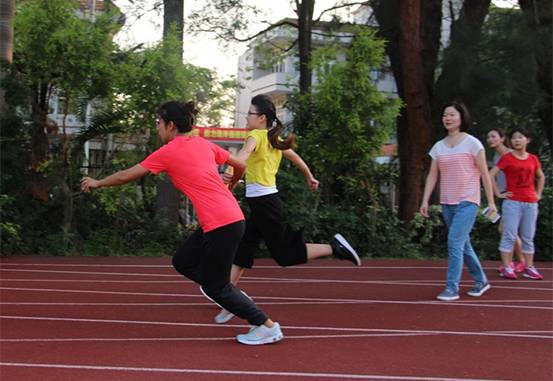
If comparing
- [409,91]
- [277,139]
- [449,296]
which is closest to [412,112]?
[409,91]

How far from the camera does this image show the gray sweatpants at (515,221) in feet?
28.8

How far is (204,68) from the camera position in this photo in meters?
12.0

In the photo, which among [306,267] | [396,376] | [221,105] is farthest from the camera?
[221,105]

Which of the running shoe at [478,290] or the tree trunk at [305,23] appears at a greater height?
the tree trunk at [305,23]

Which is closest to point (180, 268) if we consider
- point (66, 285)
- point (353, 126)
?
point (66, 285)

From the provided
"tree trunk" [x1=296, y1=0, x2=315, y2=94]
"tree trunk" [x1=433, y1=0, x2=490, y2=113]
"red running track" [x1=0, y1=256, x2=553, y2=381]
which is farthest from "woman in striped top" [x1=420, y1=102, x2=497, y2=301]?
"tree trunk" [x1=296, y1=0, x2=315, y2=94]

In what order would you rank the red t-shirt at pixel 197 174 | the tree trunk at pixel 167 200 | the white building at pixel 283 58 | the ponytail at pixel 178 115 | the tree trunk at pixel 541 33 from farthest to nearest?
the white building at pixel 283 58 < the tree trunk at pixel 541 33 < the tree trunk at pixel 167 200 < the ponytail at pixel 178 115 < the red t-shirt at pixel 197 174

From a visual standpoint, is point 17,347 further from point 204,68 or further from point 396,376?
point 204,68

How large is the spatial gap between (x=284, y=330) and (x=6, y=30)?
771 cm

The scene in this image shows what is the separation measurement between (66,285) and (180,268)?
3.55 metres

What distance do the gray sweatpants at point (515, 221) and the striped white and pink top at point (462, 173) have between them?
214cm

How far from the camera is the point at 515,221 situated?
8.77 meters

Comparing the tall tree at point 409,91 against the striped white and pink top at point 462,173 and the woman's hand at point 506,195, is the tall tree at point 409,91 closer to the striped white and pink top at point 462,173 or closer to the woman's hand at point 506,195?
the woman's hand at point 506,195

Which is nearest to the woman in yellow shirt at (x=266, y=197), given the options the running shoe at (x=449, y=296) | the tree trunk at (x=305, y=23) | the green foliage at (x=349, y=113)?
the running shoe at (x=449, y=296)
